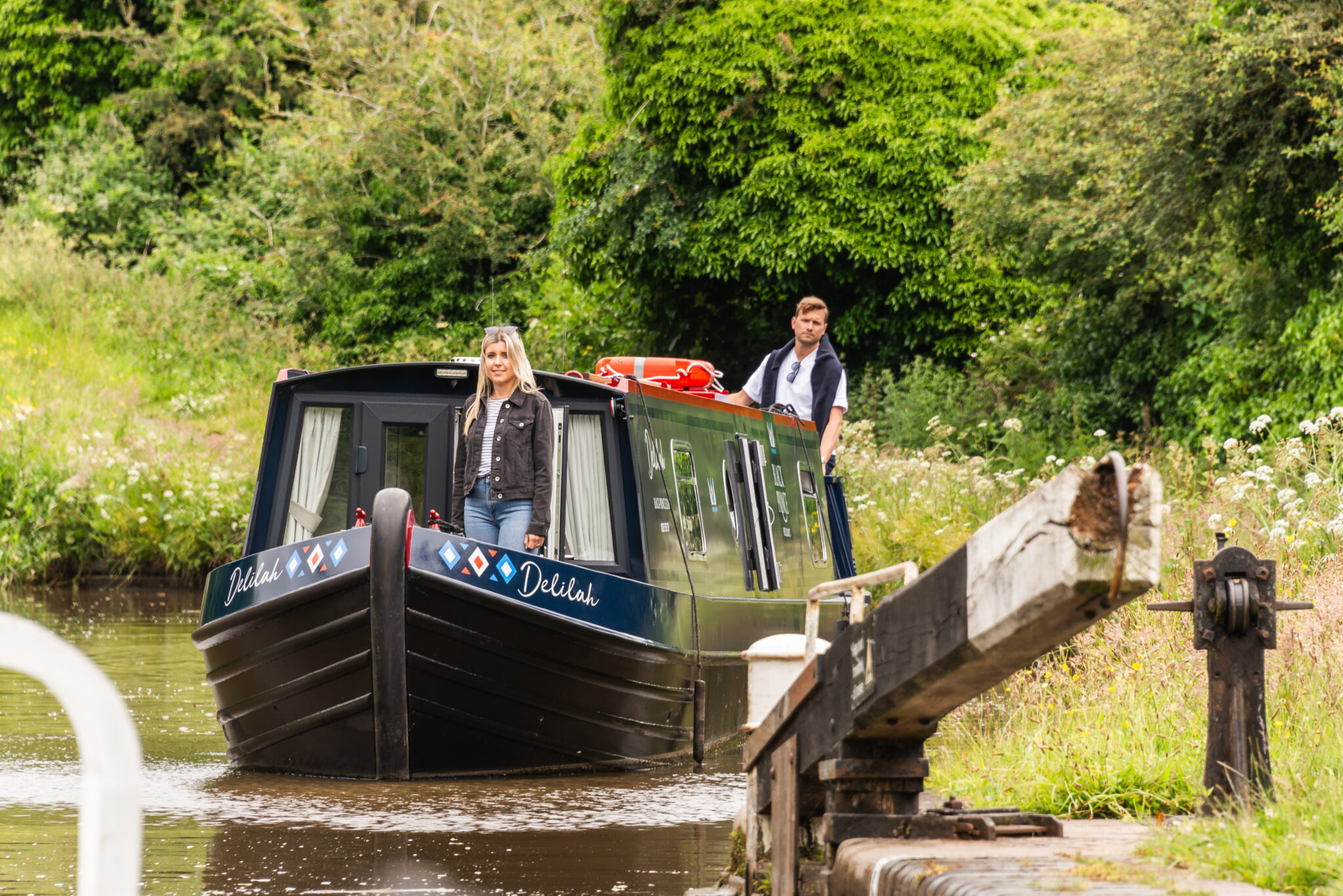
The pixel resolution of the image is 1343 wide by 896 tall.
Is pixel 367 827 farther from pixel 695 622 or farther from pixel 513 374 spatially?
pixel 695 622

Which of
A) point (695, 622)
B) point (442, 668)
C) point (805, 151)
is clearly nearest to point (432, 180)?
point (805, 151)

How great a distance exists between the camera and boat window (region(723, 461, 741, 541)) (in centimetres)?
993

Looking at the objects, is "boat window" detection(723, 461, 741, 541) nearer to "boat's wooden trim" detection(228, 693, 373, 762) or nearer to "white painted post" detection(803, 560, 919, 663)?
"boat's wooden trim" detection(228, 693, 373, 762)

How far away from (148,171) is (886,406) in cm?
1811

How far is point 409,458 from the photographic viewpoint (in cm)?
869

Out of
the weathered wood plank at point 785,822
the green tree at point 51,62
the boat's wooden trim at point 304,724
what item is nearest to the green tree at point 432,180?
the green tree at point 51,62

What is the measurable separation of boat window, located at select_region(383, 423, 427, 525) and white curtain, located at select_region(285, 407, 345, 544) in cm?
30

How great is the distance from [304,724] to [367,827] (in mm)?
1361

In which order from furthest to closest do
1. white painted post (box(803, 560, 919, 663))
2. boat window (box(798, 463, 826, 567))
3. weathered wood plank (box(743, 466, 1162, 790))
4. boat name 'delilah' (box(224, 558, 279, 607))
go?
boat window (box(798, 463, 826, 567)) < boat name 'delilah' (box(224, 558, 279, 607)) < white painted post (box(803, 560, 919, 663)) < weathered wood plank (box(743, 466, 1162, 790))

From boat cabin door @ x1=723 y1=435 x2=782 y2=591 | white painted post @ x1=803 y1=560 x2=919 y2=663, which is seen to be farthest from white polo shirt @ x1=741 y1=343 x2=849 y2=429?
white painted post @ x1=803 y1=560 x2=919 y2=663

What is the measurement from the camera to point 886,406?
21719 mm

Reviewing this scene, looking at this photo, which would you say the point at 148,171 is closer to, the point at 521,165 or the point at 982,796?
the point at 521,165

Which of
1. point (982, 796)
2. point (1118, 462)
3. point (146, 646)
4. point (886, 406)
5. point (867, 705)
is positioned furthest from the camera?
point (886, 406)

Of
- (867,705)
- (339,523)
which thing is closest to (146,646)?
(339,523)
